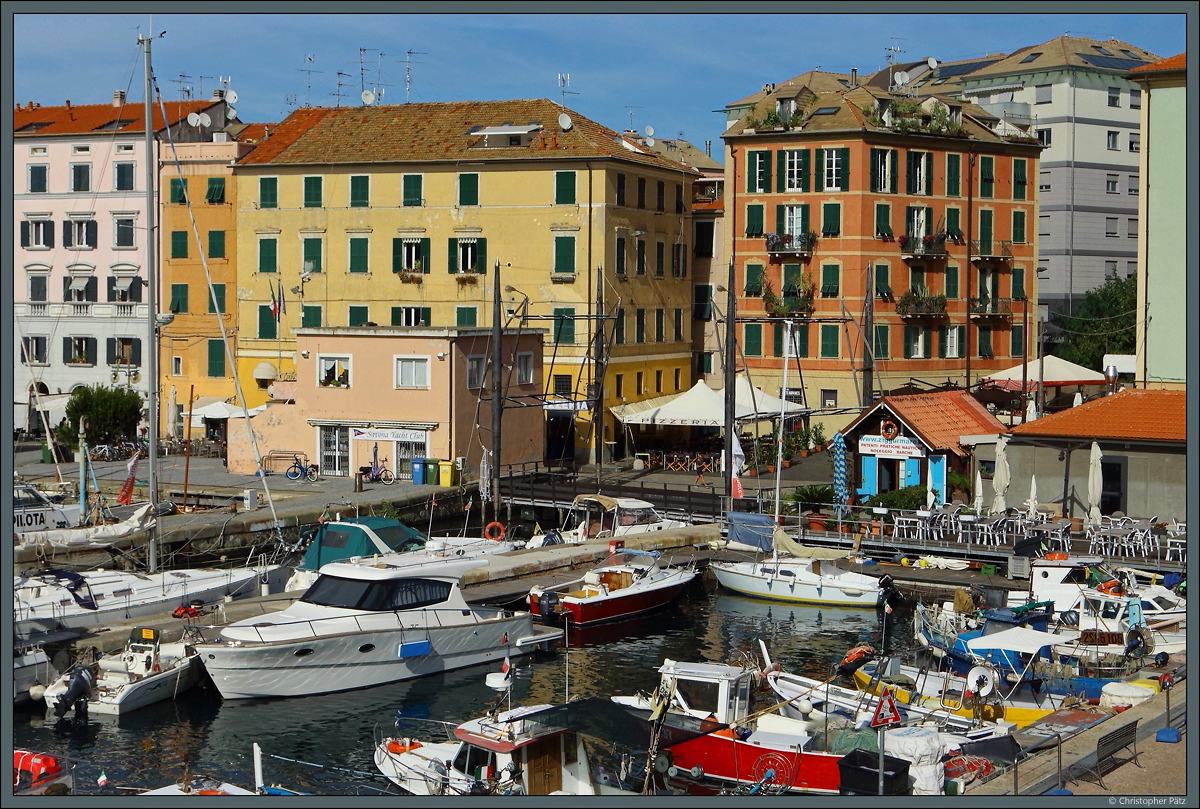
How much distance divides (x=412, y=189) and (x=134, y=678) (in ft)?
113

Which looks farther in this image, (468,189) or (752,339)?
(752,339)

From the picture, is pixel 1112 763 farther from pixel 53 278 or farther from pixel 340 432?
pixel 53 278

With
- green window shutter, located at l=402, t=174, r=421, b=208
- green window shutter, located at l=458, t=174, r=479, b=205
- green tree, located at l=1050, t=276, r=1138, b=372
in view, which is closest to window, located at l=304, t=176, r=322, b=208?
green window shutter, located at l=402, t=174, r=421, b=208

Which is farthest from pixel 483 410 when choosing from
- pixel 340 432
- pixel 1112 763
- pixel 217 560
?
pixel 1112 763

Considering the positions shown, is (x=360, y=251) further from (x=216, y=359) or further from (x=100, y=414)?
(x=100, y=414)

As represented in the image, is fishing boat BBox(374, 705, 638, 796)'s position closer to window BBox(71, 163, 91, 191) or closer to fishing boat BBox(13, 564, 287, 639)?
fishing boat BBox(13, 564, 287, 639)

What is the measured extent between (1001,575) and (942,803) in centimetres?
2489

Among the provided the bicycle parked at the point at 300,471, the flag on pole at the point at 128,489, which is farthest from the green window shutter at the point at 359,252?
the flag on pole at the point at 128,489

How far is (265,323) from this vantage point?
193ft

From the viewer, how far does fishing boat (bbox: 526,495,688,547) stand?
3825 cm

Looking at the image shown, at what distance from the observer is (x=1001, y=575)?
34312 millimetres

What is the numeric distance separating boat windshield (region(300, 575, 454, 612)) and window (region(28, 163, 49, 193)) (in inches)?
1589

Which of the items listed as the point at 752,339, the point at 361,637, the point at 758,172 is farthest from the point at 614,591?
the point at 758,172

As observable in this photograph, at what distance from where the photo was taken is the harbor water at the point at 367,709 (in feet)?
71.1
